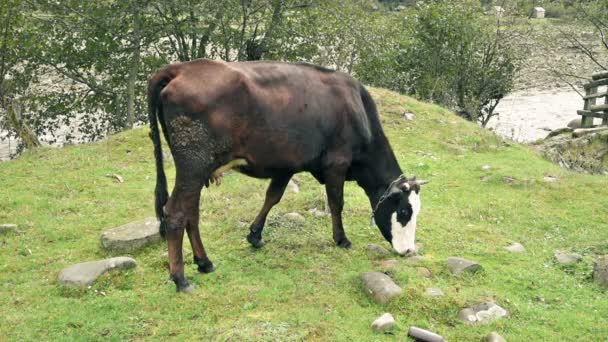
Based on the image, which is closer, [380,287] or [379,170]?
[380,287]

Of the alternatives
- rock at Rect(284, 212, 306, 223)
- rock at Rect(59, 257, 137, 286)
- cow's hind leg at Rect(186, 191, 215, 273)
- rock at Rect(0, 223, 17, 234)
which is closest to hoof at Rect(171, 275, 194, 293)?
cow's hind leg at Rect(186, 191, 215, 273)

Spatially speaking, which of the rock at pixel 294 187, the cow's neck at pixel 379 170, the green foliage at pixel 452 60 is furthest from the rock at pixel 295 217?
the green foliage at pixel 452 60

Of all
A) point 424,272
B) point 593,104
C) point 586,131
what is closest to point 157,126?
point 424,272

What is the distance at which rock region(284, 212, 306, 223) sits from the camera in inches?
335

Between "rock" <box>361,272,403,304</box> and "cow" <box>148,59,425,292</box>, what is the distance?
3.18 feet

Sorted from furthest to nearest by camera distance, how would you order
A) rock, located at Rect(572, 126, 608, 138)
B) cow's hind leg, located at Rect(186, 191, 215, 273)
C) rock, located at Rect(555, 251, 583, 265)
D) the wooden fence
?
the wooden fence → rock, located at Rect(572, 126, 608, 138) → rock, located at Rect(555, 251, 583, 265) → cow's hind leg, located at Rect(186, 191, 215, 273)

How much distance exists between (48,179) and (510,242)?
22.6 feet

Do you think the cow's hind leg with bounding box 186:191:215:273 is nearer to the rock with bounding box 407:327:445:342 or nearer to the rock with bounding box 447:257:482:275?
the rock with bounding box 407:327:445:342

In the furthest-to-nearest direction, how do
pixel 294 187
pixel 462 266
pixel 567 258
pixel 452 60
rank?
pixel 452 60 → pixel 294 187 → pixel 567 258 → pixel 462 266

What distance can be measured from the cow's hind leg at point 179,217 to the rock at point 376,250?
7.30 ft

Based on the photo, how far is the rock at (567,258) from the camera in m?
7.57

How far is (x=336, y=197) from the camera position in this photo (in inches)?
298

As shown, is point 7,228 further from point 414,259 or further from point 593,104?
point 593,104

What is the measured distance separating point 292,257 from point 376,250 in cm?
101
